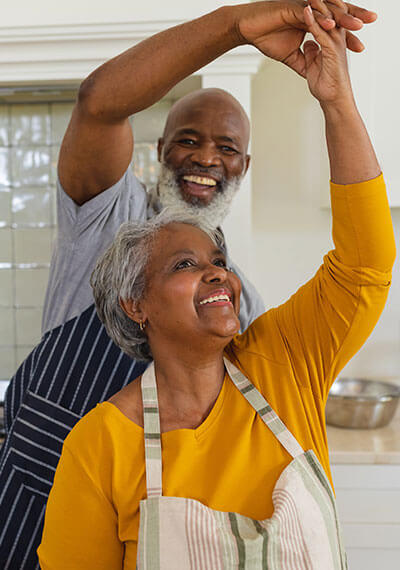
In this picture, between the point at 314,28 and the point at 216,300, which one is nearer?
the point at 314,28

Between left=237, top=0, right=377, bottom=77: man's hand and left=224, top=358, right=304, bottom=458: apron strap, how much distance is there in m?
0.49

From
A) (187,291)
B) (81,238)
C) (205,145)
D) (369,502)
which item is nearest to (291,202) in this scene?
(205,145)

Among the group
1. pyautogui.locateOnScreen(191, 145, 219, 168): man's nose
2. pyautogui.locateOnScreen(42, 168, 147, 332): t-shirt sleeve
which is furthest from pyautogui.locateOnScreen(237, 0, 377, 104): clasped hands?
pyautogui.locateOnScreen(191, 145, 219, 168): man's nose

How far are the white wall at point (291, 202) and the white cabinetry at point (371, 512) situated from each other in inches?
25.7

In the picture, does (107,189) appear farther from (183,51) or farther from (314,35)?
(314,35)

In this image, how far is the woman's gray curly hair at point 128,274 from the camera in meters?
1.06

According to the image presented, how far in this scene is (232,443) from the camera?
0.99m

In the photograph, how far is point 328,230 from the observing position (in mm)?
2402

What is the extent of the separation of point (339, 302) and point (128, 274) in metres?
0.34

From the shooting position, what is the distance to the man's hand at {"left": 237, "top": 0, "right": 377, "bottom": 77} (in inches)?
34.4

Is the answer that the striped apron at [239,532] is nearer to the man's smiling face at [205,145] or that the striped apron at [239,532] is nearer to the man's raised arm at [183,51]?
the man's raised arm at [183,51]

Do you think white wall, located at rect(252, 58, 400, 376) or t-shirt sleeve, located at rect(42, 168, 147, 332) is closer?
t-shirt sleeve, located at rect(42, 168, 147, 332)

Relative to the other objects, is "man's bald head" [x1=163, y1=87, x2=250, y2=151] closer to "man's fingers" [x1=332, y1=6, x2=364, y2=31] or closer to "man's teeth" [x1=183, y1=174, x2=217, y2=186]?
"man's teeth" [x1=183, y1=174, x2=217, y2=186]

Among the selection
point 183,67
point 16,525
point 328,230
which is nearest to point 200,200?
point 183,67
